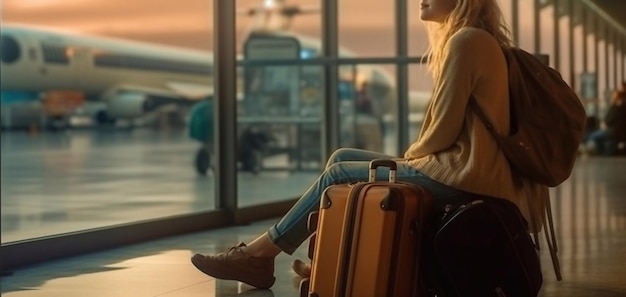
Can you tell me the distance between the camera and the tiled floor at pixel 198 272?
537 cm

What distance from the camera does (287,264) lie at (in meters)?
6.34

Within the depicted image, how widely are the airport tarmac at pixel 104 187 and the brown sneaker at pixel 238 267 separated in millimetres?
2936

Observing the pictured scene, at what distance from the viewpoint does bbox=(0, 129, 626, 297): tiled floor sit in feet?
17.6

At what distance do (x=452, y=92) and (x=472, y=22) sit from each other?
0.37 m

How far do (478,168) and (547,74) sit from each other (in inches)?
23.4

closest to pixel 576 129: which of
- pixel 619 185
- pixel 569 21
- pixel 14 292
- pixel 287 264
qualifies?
pixel 287 264

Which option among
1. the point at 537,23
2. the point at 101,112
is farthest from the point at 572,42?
the point at 101,112

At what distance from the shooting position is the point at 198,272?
6.05 meters

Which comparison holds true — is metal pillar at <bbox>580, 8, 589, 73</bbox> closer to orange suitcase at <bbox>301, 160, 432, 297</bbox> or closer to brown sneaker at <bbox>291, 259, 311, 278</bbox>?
brown sneaker at <bbox>291, 259, 311, 278</bbox>

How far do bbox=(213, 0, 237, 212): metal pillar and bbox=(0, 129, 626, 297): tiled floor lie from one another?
0.41 meters

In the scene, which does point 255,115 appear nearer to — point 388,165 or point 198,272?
point 198,272

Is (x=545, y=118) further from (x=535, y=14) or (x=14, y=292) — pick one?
(x=535, y=14)

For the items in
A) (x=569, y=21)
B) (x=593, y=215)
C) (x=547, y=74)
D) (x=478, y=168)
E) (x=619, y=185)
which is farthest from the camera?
(x=569, y=21)

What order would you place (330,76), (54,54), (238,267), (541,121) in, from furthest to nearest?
(54,54) < (330,76) < (238,267) < (541,121)
